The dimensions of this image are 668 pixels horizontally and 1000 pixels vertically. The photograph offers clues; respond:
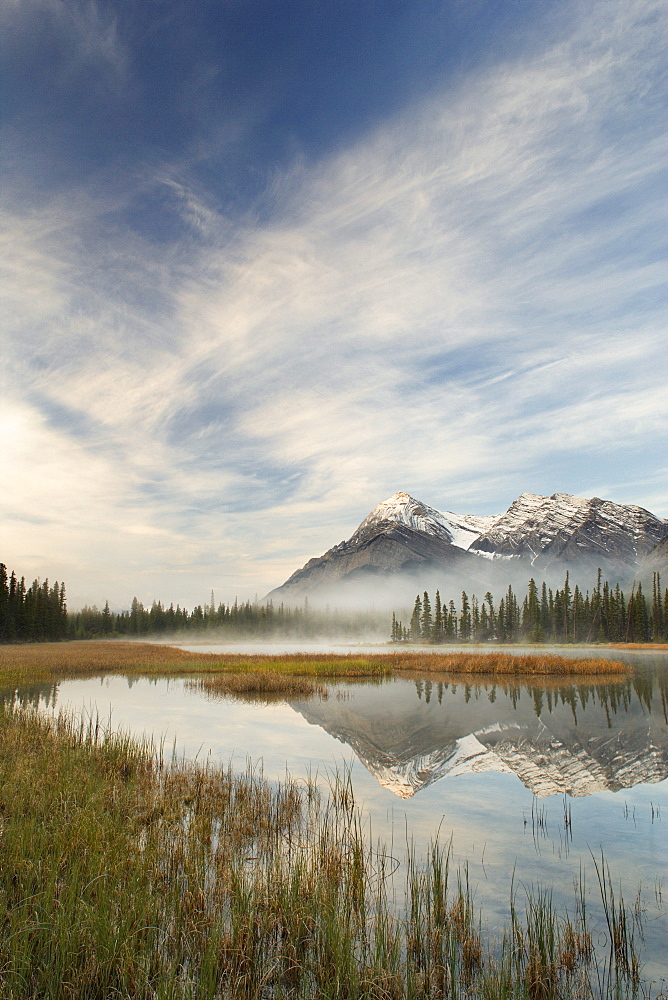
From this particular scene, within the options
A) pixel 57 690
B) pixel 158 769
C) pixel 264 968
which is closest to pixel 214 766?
pixel 158 769

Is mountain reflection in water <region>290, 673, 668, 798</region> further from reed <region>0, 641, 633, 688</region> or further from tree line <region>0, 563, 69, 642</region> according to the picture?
tree line <region>0, 563, 69, 642</region>

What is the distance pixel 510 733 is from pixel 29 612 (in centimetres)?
11191

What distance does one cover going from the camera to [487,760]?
19.3 meters

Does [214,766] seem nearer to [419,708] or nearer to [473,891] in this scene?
[473,891]

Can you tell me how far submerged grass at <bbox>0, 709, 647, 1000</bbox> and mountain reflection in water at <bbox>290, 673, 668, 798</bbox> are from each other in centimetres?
637

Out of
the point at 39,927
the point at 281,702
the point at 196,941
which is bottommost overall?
the point at 281,702

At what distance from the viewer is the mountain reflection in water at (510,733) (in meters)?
17.5

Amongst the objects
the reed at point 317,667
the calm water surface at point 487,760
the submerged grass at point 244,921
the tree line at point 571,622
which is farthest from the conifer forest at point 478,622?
the submerged grass at point 244,921

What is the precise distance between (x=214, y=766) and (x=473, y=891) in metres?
9.89

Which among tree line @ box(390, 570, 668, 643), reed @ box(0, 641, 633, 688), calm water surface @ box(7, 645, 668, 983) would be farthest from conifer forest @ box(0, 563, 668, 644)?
calm water surface @ box(7, 645, 668, 983)

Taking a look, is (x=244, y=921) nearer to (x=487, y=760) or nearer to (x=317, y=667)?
(x=487, y=760)

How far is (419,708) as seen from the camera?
30531mm

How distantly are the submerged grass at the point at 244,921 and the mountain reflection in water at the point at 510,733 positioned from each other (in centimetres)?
637

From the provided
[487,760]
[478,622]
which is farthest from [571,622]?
[487,760]
